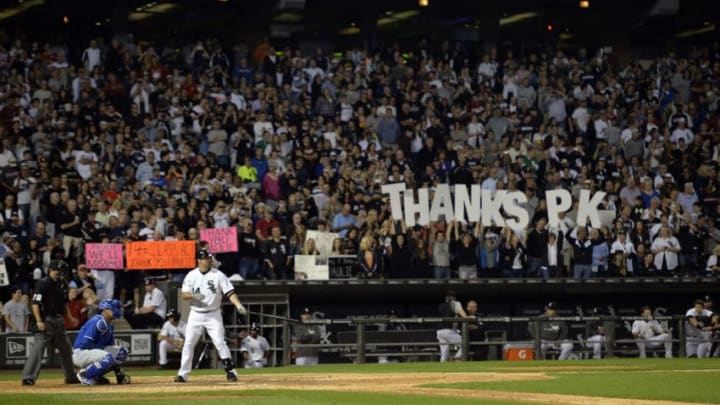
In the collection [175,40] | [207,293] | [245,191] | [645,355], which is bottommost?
[645,355]

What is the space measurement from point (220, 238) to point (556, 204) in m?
7.93

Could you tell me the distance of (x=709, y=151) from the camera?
110 ft

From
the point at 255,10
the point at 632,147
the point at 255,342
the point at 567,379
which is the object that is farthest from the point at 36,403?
the point at 255,10

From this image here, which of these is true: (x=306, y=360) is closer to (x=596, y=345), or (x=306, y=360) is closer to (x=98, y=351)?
(x=596, y=345)

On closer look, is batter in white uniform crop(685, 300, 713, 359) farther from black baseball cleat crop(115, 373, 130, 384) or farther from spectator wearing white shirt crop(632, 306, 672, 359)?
black baseball cleat crop(115, 373, 130, 384)

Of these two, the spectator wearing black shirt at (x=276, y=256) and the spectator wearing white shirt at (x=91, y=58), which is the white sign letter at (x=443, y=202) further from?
the spectator wearing white shirt at (x=91, y=58)

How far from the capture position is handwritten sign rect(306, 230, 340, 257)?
89.2 ft

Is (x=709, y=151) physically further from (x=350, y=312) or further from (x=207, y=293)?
(x=207, y=293)

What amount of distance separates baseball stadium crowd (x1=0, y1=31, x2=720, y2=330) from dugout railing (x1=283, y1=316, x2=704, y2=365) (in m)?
1.65

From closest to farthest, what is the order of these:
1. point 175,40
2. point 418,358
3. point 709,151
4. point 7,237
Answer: point 7,237
point 418,358
point 709,151
point 175,40

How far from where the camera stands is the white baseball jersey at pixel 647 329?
27453 mm

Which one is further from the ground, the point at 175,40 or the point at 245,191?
the point at 175,40

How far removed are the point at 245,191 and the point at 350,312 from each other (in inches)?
139

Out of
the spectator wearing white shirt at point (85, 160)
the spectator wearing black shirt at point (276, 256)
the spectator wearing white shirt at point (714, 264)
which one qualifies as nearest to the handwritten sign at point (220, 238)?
the spectator wearing black shirt at point (276, 256)
